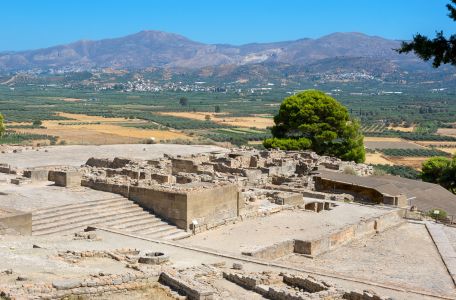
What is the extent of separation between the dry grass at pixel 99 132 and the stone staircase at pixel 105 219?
126ft

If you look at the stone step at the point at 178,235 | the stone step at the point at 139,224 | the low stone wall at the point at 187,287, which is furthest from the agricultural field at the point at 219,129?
the low stone wall at the point at 187,287

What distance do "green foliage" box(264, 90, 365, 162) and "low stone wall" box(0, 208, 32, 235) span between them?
80.1 feet

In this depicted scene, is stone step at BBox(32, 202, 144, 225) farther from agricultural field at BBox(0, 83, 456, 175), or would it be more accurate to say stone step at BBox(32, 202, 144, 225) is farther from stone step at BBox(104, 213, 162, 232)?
agricultural field at BBox(0, 83, 456, 175)

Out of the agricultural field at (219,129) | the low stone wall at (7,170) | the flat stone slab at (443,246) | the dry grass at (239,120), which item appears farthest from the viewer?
the dry grass at (239,120)

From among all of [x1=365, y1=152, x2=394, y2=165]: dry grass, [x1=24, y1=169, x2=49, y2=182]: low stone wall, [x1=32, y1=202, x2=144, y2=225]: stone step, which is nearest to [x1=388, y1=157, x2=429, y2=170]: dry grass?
[x1=365, y1=152, x2=394, y2=165]: dry grass

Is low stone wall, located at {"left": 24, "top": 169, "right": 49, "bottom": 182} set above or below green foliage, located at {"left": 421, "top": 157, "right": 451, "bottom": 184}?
above

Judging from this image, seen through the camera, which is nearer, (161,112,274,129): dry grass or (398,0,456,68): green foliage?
(398,0,456,68): green foliage

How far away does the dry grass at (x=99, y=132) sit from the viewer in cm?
6369

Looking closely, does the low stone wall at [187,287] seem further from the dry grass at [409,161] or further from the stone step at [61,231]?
the dry grass at [409,161]

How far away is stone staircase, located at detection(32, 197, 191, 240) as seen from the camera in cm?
1844

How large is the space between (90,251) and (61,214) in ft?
15.2

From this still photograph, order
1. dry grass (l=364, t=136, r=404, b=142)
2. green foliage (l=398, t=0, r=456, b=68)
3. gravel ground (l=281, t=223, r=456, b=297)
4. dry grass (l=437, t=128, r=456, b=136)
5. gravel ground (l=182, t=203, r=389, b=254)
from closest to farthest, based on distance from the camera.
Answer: green foliage (l=398, t=0, r=456, b=68) < gravel ground (l=281, t=223, r=456, b=297) < gravel ground (l=182, t=203, r=389, b=254) < dry grass (l=364, t=136, r=404, b=142) < dry grass (l=437, t=128, r=456, b=136)

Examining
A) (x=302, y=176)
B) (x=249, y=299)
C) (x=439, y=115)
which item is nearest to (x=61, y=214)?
(x=249, y=299)

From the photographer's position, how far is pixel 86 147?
4316 centimetres
